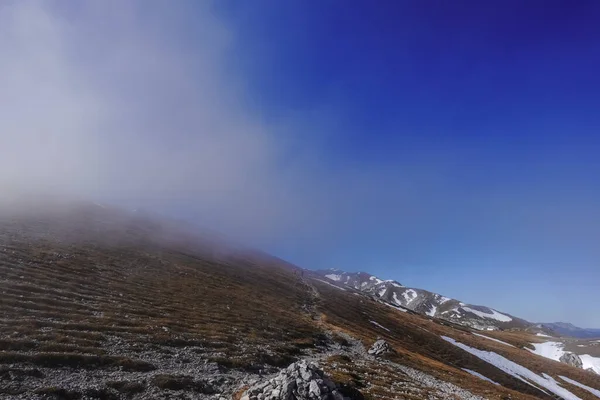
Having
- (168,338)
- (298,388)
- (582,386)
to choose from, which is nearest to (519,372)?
(582,386)

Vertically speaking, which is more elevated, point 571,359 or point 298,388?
point 571,359

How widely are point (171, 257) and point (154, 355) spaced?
81685 millimetres

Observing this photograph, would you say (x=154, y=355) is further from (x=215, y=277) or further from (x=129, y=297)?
(x=215, y=277)

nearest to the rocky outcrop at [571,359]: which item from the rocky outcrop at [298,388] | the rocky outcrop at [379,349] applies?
the rocky outcrop at [379,349]

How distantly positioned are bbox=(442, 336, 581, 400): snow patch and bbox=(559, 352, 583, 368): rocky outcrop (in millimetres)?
44539

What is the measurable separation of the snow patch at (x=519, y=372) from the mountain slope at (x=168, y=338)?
2.67 feet

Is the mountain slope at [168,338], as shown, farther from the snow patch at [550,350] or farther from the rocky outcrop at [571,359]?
the snow patch at [550,350]

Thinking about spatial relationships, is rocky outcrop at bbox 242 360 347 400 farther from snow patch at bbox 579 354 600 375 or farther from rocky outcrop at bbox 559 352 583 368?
snow patch at bbox 579 354 600 375

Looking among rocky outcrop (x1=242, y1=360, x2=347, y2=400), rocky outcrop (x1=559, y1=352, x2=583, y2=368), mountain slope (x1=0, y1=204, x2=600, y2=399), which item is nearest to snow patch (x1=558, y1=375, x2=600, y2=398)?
mountain slope (x1=0, y1=204, x2=600, y2=399)

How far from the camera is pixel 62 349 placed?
32219 mm

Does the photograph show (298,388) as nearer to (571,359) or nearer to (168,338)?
(168,338)

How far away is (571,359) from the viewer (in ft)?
402

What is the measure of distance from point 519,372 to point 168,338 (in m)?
89.9

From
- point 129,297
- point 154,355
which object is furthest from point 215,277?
point 154,355
